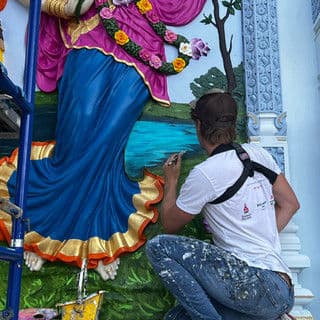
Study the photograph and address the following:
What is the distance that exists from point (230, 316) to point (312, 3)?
54.0 inches

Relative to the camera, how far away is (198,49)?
2.14 m

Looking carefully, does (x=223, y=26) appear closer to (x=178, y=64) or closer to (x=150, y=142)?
(x=178, y=64)

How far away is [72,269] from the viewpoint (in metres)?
1.88

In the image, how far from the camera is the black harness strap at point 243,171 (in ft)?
4.71

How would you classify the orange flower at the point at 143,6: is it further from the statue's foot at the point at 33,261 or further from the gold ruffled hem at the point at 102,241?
the statue's foot at the point at 33,261

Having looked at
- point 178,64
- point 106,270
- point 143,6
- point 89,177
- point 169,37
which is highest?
point 143,6

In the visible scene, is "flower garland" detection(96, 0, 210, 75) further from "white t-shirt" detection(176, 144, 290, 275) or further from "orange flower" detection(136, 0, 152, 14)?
"white t-shirt" detection(176, 144, 290, 275)

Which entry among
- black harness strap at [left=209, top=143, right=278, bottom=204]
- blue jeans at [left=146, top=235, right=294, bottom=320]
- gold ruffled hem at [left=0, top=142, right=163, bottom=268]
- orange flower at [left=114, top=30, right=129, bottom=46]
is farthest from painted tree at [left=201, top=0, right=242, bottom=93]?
blue jeans at [left=146, top=235, right=294, bottom=320]

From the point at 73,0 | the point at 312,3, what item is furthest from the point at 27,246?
the point at 312,3

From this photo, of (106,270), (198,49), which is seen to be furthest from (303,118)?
(106,270)

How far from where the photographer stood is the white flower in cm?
214

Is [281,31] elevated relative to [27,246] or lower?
elevated

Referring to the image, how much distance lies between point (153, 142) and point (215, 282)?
787mm

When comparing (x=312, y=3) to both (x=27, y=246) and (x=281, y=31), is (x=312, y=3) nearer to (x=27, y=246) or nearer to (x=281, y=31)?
(x=281, y=31)
